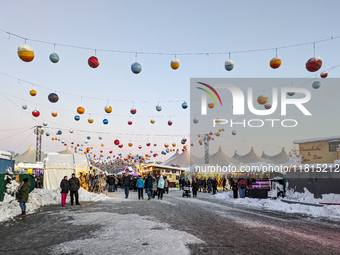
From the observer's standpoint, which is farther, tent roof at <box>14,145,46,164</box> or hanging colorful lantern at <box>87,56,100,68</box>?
tent roof at <box>14,145,46,164</box>

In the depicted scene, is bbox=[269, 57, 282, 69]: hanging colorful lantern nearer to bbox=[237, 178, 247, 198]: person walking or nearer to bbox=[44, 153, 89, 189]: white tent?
bbox=[237, 178, 247, 198]: person walking

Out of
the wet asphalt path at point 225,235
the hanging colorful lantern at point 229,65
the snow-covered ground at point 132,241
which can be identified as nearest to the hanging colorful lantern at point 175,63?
the hanging colorful lantern at point 229,65

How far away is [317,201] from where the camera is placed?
56.2 ft

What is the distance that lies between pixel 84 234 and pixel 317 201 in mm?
14724

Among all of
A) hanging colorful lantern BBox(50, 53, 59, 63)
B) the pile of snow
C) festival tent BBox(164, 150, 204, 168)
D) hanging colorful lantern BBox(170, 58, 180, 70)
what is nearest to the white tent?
the pile of snow

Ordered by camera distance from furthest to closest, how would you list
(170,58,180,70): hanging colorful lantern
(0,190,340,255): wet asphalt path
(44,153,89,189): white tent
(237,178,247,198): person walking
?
(44,153,89,189): white tent
(237,178,247,198): person walking
(170,58,180,70): hanging colorful lantern
(0,190,340,255): wet asphalt path

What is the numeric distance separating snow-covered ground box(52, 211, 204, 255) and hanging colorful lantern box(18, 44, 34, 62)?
6.19m

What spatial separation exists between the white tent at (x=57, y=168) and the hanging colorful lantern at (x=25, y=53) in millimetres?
13425

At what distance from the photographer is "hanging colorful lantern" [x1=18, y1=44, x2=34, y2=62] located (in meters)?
10.1

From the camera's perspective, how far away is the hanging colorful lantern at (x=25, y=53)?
33.0 feet

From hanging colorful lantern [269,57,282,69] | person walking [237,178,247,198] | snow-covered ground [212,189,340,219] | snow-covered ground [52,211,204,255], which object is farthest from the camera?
person walking [237,178,247,198]

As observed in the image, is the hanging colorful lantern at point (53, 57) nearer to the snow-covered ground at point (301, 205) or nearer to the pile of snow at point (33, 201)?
the pile of snow at point (33, 201)

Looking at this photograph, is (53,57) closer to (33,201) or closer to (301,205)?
(33,201)

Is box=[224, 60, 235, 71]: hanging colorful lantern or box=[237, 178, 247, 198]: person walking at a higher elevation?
box=[224, 60, 235, 71]: hanging colorful lantern
